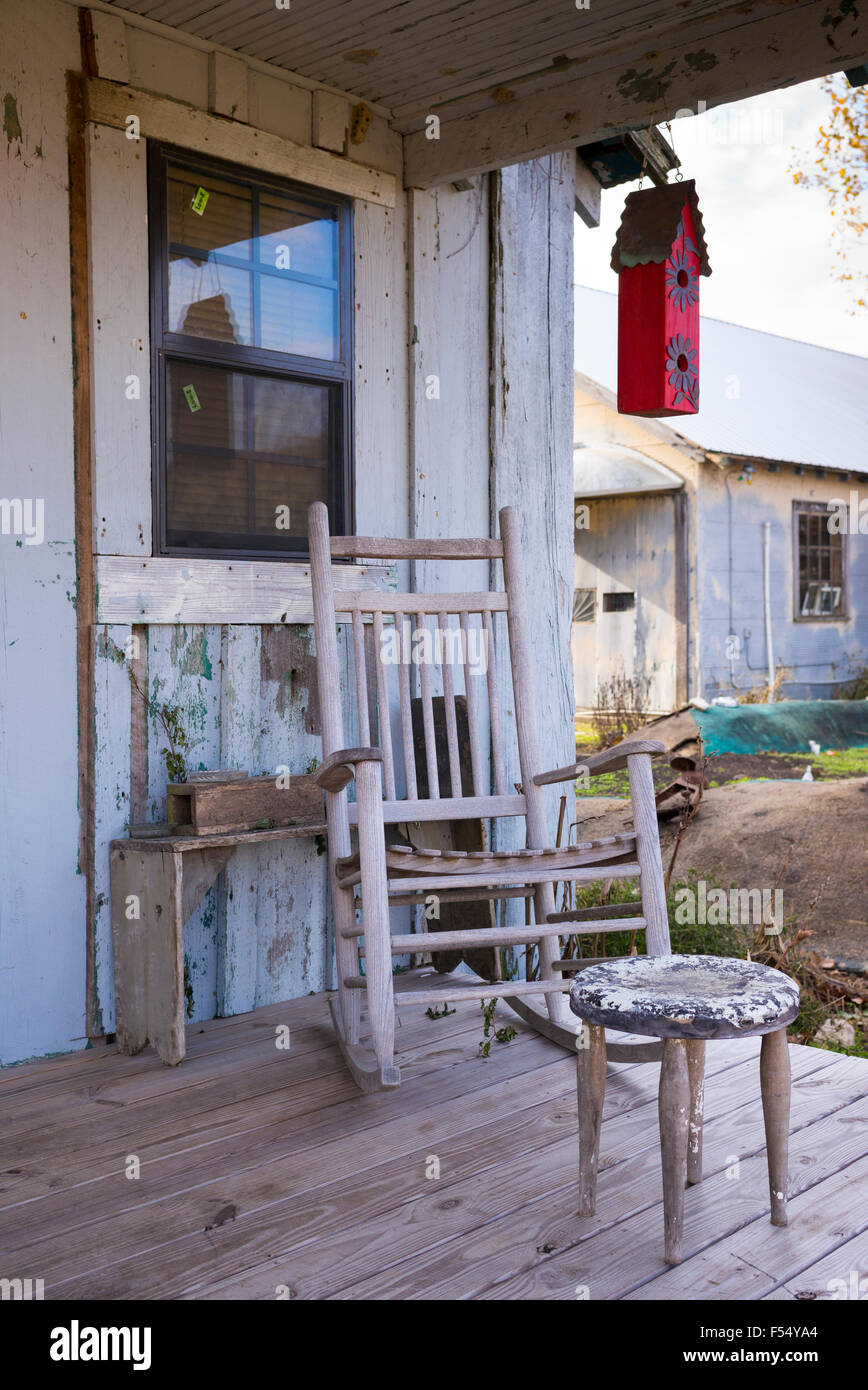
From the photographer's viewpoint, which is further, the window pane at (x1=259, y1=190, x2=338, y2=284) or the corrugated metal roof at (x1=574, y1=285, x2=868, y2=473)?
the corrugated metal roof at (x1=574, y1=285, x2=868, y2=473)

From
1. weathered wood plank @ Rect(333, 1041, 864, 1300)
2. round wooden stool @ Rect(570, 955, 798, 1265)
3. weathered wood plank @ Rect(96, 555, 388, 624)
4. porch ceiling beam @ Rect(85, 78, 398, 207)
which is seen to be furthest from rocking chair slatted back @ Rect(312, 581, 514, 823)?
porch ceiling beam @ Rect(85, 78, 398, 207)

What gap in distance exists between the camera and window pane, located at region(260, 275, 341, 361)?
3.29 metres

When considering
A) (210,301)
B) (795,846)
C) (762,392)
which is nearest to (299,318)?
(210,301)

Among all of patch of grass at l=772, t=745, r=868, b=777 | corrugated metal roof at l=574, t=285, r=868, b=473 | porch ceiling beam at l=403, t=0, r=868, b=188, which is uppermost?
corrugated metal roof at l=574, t=285, r=868, b=473

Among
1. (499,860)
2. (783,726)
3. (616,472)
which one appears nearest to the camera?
(499,860)

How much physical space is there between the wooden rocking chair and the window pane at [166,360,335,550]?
373mm

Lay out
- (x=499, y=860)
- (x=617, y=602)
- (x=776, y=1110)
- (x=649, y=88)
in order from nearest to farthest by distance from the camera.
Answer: (x=776, y=1110)
(x=499, y=860)
(x=649, y=88)
(x=617, y=602)

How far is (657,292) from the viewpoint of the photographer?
10.2ft

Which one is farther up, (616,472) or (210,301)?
(616,472)

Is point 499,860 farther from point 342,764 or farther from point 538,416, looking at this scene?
point 538,416

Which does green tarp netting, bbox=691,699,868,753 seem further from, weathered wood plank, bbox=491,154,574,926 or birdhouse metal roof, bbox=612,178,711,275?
birdhouse metal roof, bbox=612,178,711,275

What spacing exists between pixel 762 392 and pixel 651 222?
10413 millimetres
